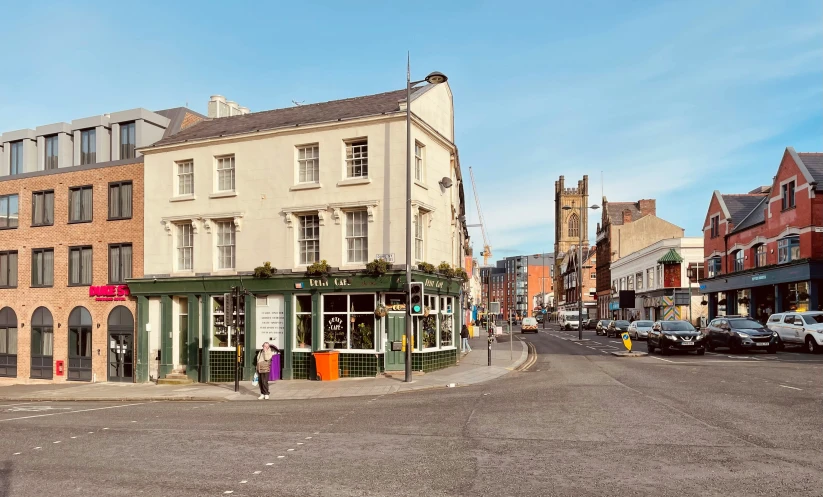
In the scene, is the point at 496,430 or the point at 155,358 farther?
the point at 155,358

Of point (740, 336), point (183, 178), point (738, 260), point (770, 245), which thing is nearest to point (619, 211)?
point (738, 260)

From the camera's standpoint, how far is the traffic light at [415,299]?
21.0 meters

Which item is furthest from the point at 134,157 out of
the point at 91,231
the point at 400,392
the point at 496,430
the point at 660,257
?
the point at 660,257

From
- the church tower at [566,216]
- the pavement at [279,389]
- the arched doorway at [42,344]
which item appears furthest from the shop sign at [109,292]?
the church tower at [566,216]

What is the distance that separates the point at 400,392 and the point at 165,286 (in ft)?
43.6

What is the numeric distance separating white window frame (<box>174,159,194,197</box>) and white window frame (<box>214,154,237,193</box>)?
4.52 ft

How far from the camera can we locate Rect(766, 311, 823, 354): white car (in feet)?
97.0

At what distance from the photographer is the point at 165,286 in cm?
2788

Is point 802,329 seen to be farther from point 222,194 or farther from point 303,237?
point 222,194

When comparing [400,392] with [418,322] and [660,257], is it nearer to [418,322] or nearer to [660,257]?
[418,322]

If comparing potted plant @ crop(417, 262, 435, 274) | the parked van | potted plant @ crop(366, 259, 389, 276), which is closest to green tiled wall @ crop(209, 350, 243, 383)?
potted plant @ crop(366, 259, 389, 276)

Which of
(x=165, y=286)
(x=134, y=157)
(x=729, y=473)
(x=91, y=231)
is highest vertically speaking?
(x=134, y=157)

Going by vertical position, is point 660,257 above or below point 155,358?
above

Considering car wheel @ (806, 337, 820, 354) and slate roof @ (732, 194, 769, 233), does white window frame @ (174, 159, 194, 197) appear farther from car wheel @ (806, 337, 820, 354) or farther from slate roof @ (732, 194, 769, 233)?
slate roof @ (732, 194, 769, 233)
